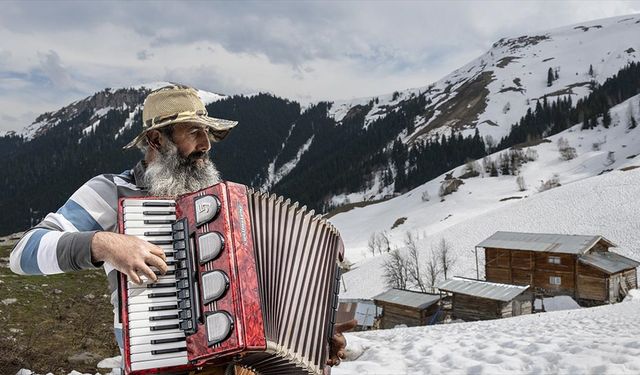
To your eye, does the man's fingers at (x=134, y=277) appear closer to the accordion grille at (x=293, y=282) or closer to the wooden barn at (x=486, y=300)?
the accordion grille at (x=293, y=282)

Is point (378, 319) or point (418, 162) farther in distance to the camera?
point (418, 162)

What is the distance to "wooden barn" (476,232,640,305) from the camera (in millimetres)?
37344

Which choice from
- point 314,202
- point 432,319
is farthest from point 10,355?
point 314,202

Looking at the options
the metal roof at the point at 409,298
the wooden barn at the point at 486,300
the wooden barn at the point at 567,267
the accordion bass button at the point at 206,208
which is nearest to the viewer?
the accordion bass button at the point at 206,208

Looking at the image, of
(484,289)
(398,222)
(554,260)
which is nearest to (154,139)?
(484,289)

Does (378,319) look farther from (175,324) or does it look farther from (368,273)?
(175,324)

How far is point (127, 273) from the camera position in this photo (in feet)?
7.93

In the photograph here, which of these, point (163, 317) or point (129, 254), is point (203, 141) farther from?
point (163, 317)

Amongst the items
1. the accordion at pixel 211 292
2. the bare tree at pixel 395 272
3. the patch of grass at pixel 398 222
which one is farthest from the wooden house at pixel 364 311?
the patch of grass at pixel 398 222

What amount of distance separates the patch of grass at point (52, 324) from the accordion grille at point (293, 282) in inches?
277

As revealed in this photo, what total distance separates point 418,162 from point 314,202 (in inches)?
1511

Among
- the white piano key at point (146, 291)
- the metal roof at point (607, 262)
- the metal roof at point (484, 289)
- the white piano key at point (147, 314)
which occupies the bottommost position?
the metal roof at point (484, 289)

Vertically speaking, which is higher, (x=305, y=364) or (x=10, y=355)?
(x=305, y=364)

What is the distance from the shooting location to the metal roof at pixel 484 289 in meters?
33.9
